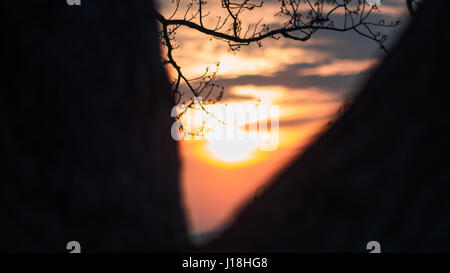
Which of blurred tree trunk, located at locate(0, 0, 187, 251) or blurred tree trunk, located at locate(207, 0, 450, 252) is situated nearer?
blurred tree trunk, located at locate(207, 0, 450, 252)

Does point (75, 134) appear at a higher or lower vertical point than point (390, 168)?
higher

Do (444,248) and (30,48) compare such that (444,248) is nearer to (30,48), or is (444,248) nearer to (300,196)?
(300,196)

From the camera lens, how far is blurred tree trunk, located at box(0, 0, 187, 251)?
3.47 meters

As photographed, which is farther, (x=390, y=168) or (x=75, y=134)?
(x=75, y=134)

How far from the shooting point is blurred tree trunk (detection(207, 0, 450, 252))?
3014 mm

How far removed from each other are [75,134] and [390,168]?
213 centimetres

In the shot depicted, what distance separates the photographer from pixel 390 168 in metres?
3.02

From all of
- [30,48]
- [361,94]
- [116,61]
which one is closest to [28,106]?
[30,48]

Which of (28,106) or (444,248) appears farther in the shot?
(28,106)

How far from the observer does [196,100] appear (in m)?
7.27

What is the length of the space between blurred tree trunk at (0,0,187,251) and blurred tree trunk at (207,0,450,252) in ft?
3.65

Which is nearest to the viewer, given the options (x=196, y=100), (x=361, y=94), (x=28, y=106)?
(x=361, y=94)

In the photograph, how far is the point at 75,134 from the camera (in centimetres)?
350
